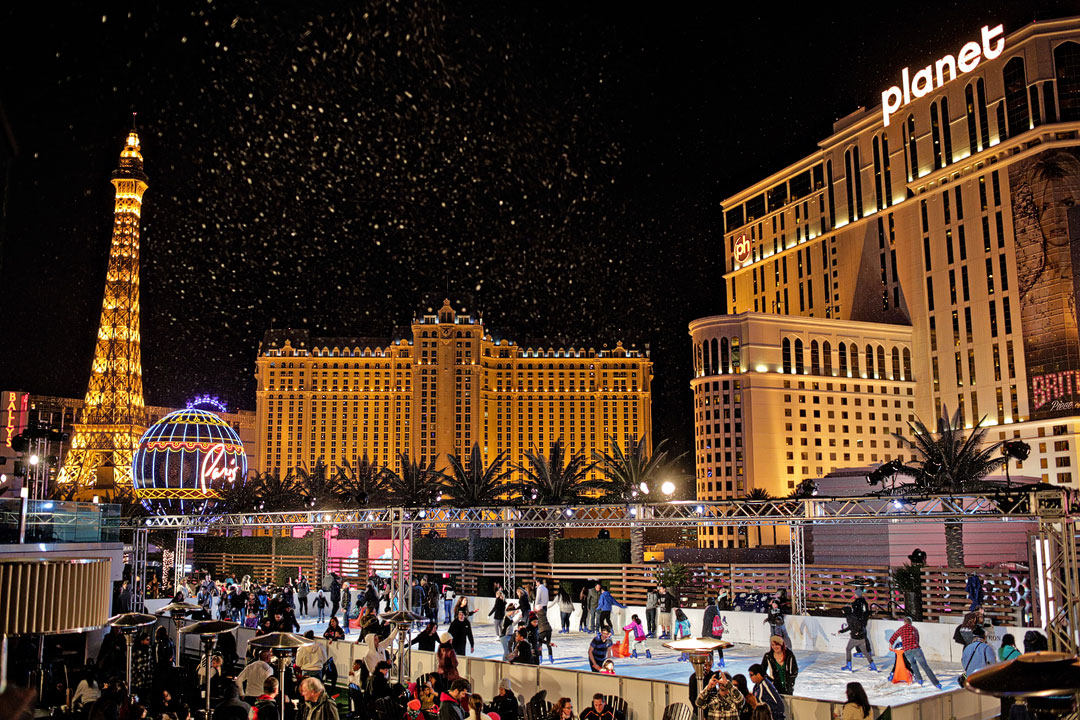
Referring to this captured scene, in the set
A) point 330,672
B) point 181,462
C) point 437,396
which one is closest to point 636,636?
point 330,672

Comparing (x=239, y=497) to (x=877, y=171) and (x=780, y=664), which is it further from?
(x=877, y=171)

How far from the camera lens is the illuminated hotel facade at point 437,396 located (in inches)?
4461

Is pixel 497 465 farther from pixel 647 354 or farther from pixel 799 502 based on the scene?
pixel 647 354

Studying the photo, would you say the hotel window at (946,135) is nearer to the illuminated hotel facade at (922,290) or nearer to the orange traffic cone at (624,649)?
the illuminated hotel facade at (922,290)

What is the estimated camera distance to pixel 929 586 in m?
25.9

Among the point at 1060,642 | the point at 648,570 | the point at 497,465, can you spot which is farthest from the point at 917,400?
the point at 1060,642

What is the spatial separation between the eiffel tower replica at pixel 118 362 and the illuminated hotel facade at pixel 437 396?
3515 cm

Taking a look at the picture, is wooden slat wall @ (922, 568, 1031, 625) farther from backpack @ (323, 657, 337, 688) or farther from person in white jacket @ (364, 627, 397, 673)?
backpack @ (323, 657, 337, 688)

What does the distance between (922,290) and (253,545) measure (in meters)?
49.5

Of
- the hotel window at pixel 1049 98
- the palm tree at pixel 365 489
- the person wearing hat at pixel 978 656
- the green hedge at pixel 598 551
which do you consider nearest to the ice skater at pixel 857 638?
the person wearing hat at pixel 978 656

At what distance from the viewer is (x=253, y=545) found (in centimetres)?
4762

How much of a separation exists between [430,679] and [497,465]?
96.9 feet

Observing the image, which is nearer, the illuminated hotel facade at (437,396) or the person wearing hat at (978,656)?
the person wearing hat at (978,656)

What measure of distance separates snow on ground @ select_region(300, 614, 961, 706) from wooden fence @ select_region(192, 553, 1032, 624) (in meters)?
3.61
